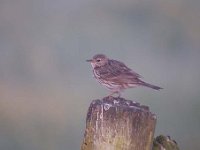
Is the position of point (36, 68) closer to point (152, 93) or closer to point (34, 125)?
point (34, 125)

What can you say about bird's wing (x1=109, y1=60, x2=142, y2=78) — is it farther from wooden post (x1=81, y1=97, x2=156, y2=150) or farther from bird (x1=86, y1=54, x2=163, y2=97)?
wooden post (x1=81, y1=97, x2=156, y2=150)

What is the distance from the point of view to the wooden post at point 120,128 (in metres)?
4.02

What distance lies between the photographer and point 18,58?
10180mm

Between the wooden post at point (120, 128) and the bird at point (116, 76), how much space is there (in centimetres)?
244

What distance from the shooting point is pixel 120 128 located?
4027mm

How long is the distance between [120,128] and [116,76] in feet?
9.27

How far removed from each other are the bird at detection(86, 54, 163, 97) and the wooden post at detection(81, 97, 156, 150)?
2.44 meters

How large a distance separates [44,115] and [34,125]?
0.21 meters

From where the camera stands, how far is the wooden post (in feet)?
13.2

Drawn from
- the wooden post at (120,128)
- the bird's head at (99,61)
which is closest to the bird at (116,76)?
the bird's head at (99,61)

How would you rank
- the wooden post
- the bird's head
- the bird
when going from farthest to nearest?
the bird's head, the bird, the wooden post

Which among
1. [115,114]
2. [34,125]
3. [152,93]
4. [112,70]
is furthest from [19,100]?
[115,114]

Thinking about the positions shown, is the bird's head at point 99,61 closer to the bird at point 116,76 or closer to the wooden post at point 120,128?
the bird at point 116,76

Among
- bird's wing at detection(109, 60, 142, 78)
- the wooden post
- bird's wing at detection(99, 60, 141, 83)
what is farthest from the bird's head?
the wooden post
